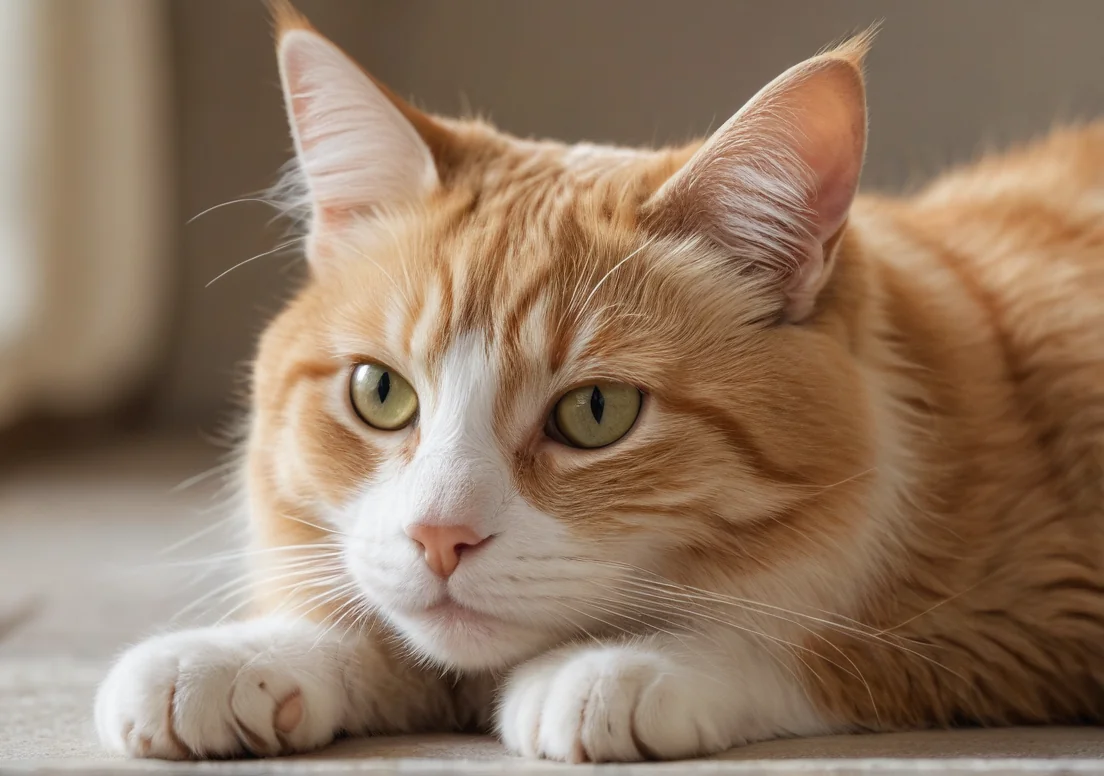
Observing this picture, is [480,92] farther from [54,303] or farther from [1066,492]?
[1066,492]

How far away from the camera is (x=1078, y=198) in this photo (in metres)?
1.68

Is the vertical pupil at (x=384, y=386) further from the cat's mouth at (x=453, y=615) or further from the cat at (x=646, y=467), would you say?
the cat's mouth at (x=453, y=615)

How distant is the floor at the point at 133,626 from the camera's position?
37.9 inches

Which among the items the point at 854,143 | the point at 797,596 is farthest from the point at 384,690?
the point at 854,143

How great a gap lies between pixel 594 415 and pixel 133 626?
983mm

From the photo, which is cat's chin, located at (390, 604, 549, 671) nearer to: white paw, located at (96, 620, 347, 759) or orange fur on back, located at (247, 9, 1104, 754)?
orange fur on back, located at (247, 9, 1104, 754)

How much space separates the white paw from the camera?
109cm

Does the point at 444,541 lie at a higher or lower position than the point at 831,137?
lower

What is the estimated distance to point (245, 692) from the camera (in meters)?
1.12

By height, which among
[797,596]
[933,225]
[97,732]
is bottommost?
[97,732]

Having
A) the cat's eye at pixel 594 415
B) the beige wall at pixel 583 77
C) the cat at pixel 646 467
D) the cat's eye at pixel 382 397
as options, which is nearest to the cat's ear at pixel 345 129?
the cat at pixel 646 467

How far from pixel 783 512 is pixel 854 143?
0.38m

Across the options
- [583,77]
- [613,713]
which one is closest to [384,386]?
[613,713]

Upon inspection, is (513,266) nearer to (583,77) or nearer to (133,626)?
(133,626)
